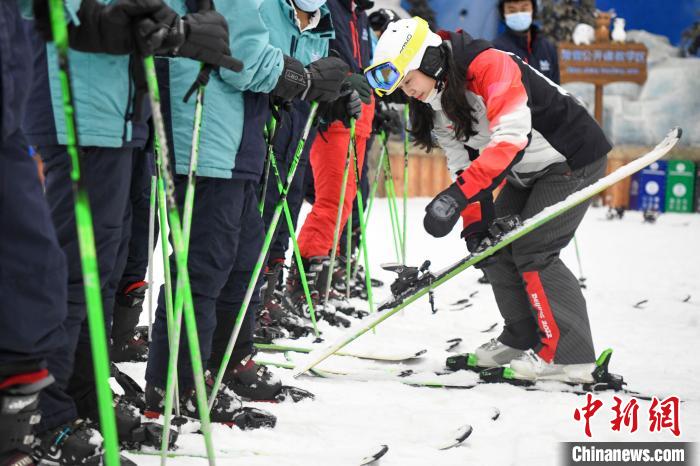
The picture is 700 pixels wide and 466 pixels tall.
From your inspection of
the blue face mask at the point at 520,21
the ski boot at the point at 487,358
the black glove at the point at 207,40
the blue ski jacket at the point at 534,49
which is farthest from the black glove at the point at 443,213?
the blue face mask at the point at 520,21

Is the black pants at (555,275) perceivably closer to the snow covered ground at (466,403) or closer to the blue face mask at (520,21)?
the snow covered ground at (466,403)

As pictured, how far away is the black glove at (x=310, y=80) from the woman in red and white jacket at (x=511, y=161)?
169 millimetres

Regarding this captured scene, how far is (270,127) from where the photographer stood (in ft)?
9.21

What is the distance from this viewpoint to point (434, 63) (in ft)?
10.1

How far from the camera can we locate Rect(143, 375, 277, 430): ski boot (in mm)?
2381

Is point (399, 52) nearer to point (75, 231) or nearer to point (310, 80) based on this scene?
point (310, 80)

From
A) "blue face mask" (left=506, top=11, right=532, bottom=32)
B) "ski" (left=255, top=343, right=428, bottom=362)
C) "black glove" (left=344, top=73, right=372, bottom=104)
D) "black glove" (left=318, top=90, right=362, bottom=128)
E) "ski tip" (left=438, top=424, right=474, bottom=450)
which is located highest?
"blue face mask" (left=506, top=11, right=532, bottom=32)

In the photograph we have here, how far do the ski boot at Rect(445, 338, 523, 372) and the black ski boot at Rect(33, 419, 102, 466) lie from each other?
2032 millimetres

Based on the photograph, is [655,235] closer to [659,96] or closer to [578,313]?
[578,313]

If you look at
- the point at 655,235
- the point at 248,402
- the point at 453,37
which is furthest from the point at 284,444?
the point at 655,235

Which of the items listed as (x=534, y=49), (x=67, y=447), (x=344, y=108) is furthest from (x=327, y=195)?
(x=67, y=447)

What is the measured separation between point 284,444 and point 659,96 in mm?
17636

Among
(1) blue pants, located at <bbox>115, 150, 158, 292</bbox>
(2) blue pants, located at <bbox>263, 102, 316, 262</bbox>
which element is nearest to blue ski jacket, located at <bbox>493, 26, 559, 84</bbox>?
(2) blue pants, located at <bbox>263, 102, 316, 262</bbox>

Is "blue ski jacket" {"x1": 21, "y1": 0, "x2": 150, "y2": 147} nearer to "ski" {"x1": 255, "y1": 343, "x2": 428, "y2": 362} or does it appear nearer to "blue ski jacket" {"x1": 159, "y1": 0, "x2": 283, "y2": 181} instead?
"blue ski jacket" {"x1": 159, "y1": 0, "x2": 283, "y2": 181}
